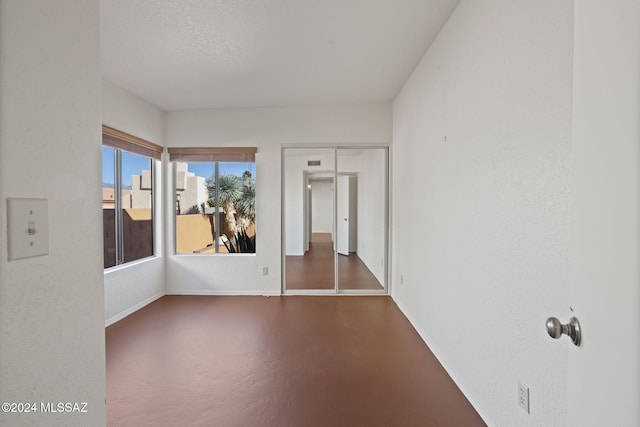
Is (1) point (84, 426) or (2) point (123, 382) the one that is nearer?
(1) point (84, 426)

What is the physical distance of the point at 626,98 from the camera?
1.75ft

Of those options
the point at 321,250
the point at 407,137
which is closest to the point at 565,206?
the point at 407,137

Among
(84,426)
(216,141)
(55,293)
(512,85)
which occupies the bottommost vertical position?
(84,426)

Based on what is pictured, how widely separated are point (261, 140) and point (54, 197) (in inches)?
145

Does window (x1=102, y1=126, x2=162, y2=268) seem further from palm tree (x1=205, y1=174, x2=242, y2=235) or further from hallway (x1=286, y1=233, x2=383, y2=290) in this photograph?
hallway (x1=286, y1=233, x2=383, y2=290)

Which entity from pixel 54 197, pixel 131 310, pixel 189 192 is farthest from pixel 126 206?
pixel 54 197

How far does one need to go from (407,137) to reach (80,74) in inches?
124

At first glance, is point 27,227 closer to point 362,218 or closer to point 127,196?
point 127,196

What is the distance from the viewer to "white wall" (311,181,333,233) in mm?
7668

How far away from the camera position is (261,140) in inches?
165

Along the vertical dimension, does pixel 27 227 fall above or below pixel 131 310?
above

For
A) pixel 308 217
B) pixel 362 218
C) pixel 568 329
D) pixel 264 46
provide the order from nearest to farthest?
pixel 568 329, pixel 264 46, pixel 362 218, pixel 308 217

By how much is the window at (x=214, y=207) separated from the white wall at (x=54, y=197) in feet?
11.8

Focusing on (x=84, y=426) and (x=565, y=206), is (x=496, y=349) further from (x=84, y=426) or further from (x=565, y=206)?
(x=84, y=426)
